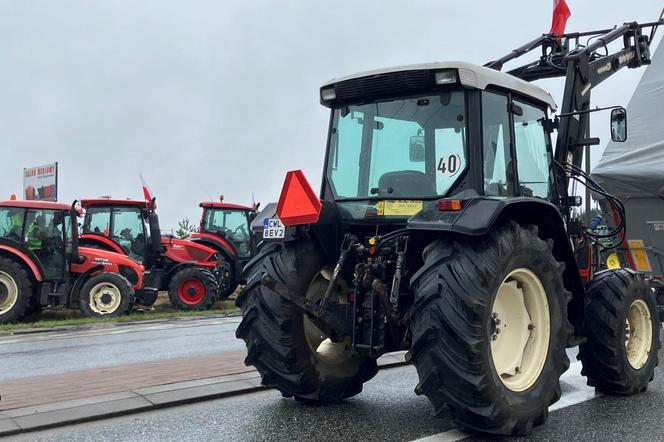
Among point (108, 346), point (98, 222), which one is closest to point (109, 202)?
point (98, 222)

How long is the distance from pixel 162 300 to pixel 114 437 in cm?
1447

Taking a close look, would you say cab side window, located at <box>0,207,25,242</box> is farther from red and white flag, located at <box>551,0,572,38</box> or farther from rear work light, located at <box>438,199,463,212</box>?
rear work light, located at <box>438,199,463,212</box>

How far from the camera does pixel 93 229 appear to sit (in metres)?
17.1

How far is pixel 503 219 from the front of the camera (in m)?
4.82

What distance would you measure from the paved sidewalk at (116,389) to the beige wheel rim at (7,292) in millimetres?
6916

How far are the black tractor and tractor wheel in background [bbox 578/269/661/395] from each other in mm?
14

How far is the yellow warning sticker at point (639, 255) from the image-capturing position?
420 inches

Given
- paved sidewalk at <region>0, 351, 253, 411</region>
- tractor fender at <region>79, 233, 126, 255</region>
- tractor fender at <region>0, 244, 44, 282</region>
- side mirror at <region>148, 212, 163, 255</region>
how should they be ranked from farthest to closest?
1. side mirror at <region>148, 212, 163, 255</region>
2. tractor fender at <region>79, 233, 126, 255</region>
3. tractor fender at <region>0, 244, 44, 282</region>
4. paved sidewalk at <region>0, 351, 253, 411</region>

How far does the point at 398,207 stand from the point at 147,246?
13154 millimetres

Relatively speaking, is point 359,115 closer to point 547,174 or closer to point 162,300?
point 547,174

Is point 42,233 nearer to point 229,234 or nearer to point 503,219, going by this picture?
point 229,234

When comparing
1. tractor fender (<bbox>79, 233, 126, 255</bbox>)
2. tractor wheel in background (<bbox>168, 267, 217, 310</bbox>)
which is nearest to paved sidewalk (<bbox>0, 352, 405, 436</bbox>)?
tractor wheel in background (<bbox>168, 267, 217, 310</bbox>)

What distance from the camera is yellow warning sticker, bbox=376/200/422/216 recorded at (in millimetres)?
5191

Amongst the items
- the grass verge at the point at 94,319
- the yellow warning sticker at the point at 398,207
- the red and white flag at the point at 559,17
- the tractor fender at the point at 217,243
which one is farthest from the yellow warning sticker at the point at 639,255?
the tractor fender at the point at 217,243
